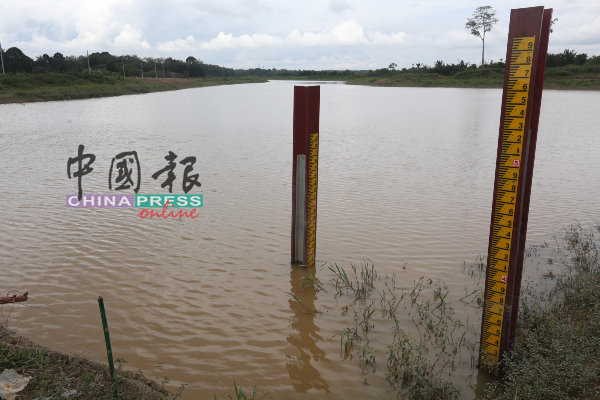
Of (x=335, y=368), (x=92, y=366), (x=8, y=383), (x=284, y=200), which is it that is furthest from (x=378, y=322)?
(x=284, y=200)

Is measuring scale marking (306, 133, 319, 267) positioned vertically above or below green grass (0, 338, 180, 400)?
above

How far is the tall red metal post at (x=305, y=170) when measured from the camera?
18.0ft

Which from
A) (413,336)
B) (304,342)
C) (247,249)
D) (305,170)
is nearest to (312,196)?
(305,170)

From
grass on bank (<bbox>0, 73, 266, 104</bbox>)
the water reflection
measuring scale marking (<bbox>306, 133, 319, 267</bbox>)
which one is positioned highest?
grass on bank (<bbox>0, 73, 266, 104</bbox>)

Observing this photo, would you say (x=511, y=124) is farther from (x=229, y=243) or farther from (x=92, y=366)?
(x=229, y=243)

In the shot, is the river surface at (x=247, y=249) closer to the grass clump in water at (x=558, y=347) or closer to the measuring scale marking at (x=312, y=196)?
the measuring scale marking at (x=312, y=196)

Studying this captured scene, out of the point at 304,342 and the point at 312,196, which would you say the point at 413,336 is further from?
the point at 312,196

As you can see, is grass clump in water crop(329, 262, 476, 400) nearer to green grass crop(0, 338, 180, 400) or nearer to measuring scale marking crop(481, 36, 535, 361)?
measuring scale marking crop(481, 36, 535, 361)

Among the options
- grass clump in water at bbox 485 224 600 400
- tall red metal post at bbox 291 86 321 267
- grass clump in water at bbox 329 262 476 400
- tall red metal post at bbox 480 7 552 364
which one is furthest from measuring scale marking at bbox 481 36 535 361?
tall red metal post at bbox 291 86 321 267

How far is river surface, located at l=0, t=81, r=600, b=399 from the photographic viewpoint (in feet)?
13.8

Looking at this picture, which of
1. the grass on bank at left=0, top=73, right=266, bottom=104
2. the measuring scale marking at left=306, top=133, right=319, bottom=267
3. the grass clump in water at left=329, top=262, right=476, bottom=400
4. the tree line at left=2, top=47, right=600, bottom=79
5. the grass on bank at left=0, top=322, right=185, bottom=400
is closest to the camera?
the grass on bank at left=0, top=322, right=185, bottom=400

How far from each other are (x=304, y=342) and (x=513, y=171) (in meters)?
2.59

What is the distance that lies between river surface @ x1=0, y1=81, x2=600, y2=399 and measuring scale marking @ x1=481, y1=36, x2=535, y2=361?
0.55 m

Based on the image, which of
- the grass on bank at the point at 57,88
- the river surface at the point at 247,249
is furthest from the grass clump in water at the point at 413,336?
the grass on bank at the point at 57,88
